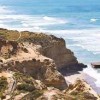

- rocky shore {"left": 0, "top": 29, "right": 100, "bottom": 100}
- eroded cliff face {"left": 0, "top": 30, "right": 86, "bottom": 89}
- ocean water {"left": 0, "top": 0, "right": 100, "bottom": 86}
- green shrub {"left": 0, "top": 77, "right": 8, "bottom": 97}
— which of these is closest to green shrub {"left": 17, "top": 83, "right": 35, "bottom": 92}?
rocky shore {"left": 0, "top": 29, "right": 100, "bottom": 100}

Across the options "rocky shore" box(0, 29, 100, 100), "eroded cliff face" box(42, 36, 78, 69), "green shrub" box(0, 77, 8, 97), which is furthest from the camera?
"eroded cliff face" box(42, 36, 78, 69)

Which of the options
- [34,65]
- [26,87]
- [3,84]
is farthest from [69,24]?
[26,87]

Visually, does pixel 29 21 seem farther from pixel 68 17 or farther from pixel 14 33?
pixel 14 33

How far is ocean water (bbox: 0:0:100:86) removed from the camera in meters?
91.5

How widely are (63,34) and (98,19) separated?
29.5m

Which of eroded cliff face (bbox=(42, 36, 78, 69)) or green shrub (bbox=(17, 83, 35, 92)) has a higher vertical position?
green shrub (bbox=(17, 83, 35, 92))

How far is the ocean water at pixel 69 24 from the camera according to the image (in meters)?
91.5

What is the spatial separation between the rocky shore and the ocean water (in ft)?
22.5

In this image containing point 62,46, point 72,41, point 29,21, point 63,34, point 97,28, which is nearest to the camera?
point 62,46

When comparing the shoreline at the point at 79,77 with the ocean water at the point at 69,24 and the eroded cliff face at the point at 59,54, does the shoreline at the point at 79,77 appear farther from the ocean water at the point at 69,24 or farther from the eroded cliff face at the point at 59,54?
the eroded cliff face at the point at 59,54

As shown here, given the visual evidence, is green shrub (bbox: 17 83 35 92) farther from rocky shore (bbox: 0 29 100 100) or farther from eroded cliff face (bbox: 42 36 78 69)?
eroded cliff face (bbox: 42 36 78 69)

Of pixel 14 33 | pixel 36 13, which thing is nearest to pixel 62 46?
pixel 14 33

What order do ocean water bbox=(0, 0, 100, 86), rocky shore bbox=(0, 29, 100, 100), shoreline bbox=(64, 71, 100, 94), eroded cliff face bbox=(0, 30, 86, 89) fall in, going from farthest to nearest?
ocean water bbox=(0, 0, 100, 86) < shoreline bbox=(64, 71, 100, 94) < eroded cliff face bbox=(0, 30, 86, 89) < rocky shore bbox=(0, 29, 100, 100)

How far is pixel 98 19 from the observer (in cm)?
13462
